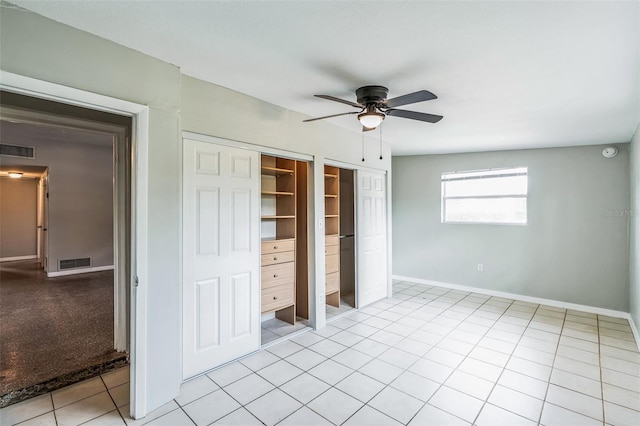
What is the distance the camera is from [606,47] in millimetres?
1847

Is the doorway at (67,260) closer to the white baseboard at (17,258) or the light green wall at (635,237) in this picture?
the white baseboard at (17,258)

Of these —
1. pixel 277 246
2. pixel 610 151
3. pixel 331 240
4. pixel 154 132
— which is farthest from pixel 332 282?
pixel 610 151

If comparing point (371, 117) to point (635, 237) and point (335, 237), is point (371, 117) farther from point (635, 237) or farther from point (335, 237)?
point (635, 237)

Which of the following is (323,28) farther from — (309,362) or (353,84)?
(309,362)

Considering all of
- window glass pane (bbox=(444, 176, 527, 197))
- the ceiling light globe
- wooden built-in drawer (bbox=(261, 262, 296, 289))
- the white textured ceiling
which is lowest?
wooden built-in drawer (bbox=(261, 262, 296, 289))

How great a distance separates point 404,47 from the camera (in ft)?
6.29

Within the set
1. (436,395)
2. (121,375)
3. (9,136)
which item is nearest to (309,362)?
(436,395)

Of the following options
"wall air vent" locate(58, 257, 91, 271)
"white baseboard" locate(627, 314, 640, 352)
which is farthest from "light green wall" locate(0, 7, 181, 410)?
"wall air vent" locate(58, 257, 91, 271)

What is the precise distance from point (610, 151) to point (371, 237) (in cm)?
348

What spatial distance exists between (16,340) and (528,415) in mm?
4708

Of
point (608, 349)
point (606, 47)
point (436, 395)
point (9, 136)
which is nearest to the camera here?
point (606, 47)

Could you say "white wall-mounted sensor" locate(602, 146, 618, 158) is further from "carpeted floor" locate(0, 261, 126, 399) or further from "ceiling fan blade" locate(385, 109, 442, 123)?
"carpeted floor" locate(0, 261, 126, 399)

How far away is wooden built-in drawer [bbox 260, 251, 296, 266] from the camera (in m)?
3.34

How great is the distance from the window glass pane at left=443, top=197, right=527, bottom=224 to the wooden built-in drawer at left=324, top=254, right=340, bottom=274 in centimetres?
252
